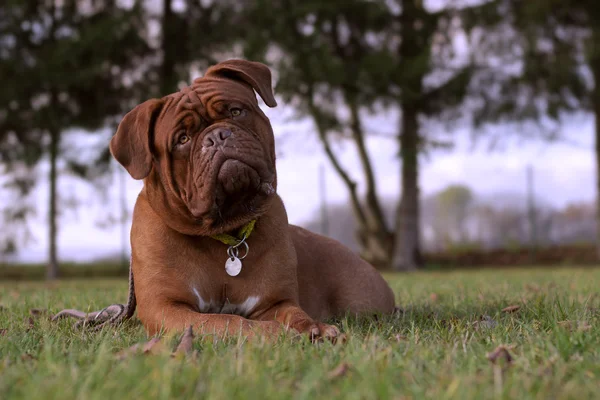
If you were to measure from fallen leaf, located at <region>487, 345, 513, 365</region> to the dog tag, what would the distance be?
157 centimetres

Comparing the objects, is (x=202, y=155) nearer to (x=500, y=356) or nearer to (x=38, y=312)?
(x=500, y=356)

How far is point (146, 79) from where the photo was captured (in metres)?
17.3

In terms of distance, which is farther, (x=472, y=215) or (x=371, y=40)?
(x=472, y=215)

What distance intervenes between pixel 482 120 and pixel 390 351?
48.7 feet

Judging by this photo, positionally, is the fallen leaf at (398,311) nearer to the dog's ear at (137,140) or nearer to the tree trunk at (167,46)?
the dog's ear at (137,140)

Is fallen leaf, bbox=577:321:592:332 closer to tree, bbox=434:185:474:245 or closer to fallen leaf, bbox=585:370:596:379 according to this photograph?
fallen leaf, bbox=585:370:596:379

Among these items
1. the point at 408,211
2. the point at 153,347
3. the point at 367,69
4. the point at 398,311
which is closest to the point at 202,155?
the point at 153,347

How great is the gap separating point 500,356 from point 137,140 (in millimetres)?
2296

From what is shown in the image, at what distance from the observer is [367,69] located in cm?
1520

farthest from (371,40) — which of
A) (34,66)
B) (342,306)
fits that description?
(342,306)

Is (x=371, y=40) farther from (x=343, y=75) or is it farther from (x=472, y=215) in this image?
(x=472, y=215)

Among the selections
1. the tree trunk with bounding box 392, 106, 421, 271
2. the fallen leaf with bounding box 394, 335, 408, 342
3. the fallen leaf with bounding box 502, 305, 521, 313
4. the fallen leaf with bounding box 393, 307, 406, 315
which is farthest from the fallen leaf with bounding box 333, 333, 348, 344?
the tree trunk with bounding box 392, 106, 421, 271

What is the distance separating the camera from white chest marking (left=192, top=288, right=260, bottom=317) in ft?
12.1

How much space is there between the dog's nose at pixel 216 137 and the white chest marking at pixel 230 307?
90cm
